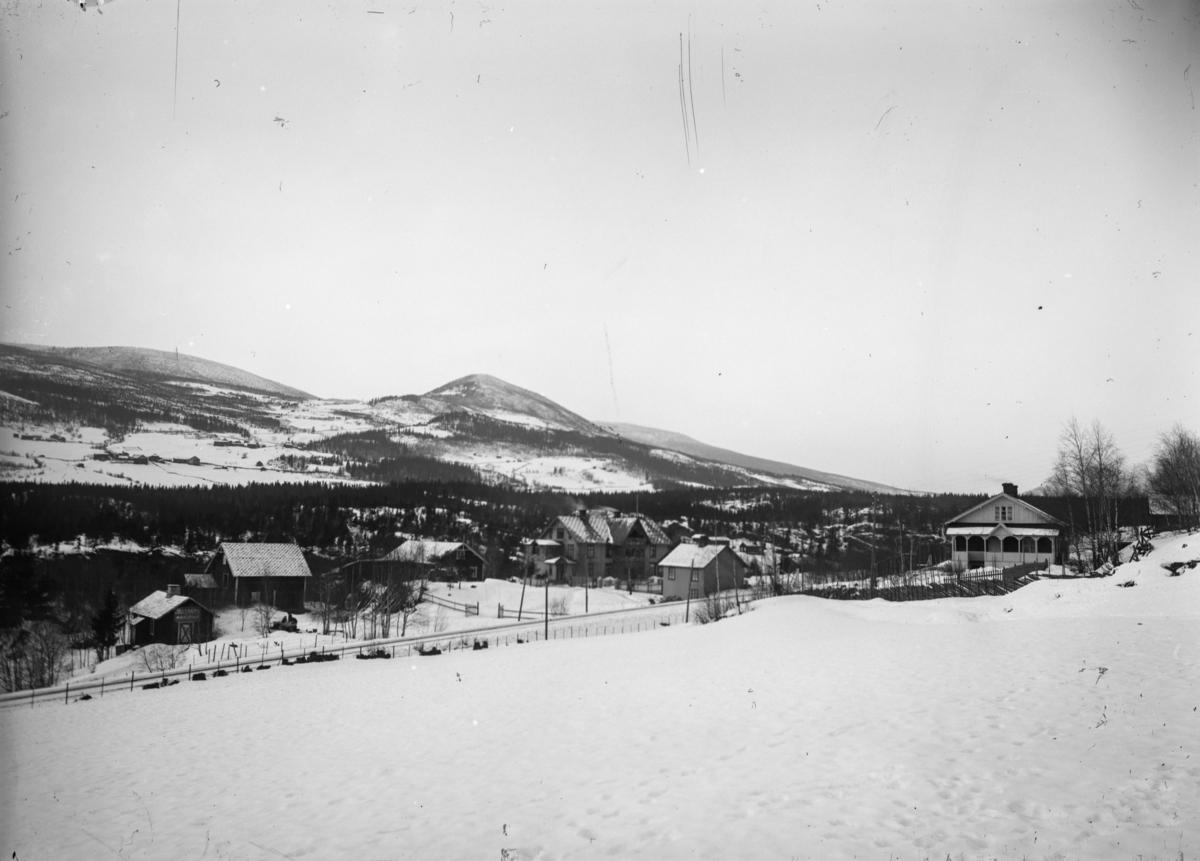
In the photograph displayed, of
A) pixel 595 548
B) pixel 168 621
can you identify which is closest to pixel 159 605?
pixel 168 621

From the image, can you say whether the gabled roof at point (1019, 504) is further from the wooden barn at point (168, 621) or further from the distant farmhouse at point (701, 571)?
the wooden barn at point (168, 621)

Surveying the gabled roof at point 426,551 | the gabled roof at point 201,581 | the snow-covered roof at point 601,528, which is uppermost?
the snow-covered roof at point 601,528

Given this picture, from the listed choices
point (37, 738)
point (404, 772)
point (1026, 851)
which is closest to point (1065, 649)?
point (1026, 851)

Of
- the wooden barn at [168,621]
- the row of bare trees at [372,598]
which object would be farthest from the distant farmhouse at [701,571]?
the wooden barn at [168,621]

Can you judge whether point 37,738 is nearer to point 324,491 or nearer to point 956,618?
point 956,618

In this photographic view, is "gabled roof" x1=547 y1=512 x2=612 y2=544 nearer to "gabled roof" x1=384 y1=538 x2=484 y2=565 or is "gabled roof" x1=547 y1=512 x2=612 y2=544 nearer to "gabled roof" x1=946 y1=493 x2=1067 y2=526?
"gabled roof" x1=384 y1=538 x2=484 y2=565

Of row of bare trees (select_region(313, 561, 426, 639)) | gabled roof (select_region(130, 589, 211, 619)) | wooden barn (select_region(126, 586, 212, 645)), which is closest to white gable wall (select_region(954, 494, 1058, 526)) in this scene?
row of bare trees (select_region(313, 561, 426, 639))

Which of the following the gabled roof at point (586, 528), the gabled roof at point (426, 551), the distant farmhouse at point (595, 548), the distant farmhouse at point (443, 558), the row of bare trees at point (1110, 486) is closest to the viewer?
the row of bare trees at point (1110, 486)
